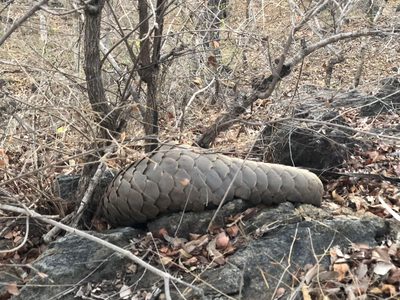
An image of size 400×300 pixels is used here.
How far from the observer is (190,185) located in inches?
109

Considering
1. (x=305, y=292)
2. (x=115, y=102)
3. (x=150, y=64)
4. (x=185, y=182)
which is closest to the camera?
(x=305, y=292)

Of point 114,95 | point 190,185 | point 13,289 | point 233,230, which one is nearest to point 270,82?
point 190,185

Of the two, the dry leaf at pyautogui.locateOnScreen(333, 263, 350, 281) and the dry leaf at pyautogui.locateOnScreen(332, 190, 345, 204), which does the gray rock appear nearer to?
the dry leaf at pyautogui.locateOnScreen(333, 263, 350, 281)

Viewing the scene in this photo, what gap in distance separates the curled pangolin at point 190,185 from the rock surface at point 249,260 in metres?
0.17

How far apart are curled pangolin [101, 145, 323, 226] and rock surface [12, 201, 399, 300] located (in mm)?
167

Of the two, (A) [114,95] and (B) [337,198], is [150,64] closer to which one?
(A) [114,95]

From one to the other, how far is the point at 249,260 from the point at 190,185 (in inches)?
22.0

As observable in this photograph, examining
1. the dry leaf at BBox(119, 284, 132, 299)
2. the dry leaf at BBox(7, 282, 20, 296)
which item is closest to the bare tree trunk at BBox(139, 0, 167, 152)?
the dry leaf at BBox(119, 284, 132, 299)

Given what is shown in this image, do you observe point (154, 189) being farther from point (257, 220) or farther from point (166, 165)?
point (257, 220)

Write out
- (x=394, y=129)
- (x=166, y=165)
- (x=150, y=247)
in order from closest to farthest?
(x=150, y=247) → (x=166, y=165) → (x=394, y=129)

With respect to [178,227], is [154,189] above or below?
above

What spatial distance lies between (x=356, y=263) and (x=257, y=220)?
1.78ft

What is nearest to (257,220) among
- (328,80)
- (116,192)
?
(116,192)

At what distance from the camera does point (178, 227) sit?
2758 mm
